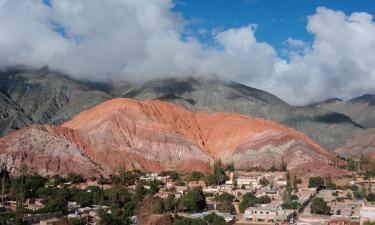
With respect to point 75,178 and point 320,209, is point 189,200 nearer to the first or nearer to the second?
point 320,209

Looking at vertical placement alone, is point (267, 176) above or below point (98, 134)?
below

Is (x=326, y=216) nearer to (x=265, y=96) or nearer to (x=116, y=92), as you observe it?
(x=265, y=96)

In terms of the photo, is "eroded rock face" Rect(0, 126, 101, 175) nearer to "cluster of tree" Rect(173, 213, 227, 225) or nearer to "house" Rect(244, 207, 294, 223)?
"house" Rect(244, 207, 294, 223)

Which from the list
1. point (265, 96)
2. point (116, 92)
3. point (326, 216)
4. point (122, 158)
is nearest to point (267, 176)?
point (122, 158)

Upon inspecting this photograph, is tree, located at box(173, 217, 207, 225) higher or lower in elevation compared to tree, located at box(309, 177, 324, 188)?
lower

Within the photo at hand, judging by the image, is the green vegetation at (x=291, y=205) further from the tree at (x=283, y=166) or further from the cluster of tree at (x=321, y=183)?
the tree at (x=283, y=166)

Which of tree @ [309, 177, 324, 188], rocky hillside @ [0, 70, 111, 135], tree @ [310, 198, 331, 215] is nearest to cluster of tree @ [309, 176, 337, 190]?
tree @ [309, 177, 324, 188]
